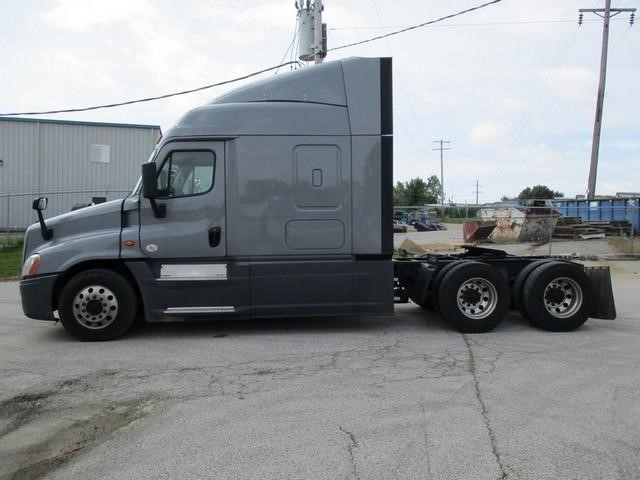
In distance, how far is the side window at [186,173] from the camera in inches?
274

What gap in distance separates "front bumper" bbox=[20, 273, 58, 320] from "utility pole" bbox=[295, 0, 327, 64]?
1141 centimetres

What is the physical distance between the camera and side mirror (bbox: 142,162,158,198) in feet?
22.0

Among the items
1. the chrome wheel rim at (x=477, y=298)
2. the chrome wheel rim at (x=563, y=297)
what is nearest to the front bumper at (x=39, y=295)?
the chrome wheel rim at (x=477, y=298)

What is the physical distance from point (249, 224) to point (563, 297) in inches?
171

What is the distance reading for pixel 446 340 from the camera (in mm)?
7078

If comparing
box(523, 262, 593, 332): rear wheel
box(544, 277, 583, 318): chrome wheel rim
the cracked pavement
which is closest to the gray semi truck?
the cracked pavement

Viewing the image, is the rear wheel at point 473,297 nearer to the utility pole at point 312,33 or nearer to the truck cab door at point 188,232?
the truck cab door at point 188,232

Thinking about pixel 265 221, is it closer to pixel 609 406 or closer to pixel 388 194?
pixel 388 194

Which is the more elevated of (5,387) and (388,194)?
(388,194)

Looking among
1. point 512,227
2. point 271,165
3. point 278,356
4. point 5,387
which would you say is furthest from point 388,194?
point 512,227

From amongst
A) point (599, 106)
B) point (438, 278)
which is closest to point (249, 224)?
point (438, 278)

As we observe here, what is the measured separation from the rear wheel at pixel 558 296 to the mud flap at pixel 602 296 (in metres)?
0.21

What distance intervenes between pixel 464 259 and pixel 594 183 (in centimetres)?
2874

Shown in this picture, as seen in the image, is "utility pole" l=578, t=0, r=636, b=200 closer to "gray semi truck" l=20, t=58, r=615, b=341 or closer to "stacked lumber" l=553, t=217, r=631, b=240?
"stacked lumber" l=553, t=217, r=631, b=240
